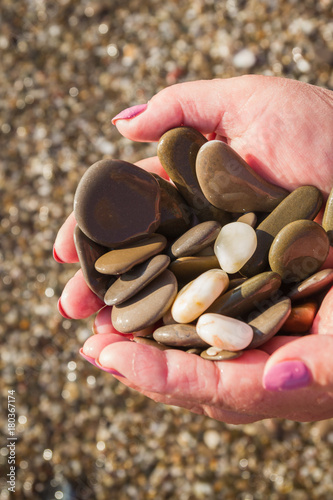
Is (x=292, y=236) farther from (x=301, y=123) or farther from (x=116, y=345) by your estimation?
(x=116, y=345)

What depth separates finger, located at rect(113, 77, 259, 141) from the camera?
66.6 inches

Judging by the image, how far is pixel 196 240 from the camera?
150 cm

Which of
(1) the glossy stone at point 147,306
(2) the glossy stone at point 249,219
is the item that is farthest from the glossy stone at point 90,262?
(2) the glossy stone at point 249,219

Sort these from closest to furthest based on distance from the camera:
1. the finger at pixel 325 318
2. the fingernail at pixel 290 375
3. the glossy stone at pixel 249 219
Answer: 1. the fingernail at pixel 290 375
2. the finger at pixel 325 318
3. the glossy stone at pixel 249 219

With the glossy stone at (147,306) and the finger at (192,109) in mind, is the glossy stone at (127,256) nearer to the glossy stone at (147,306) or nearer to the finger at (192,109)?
the glossy stone at (147,306)

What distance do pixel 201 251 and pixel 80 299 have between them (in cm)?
44

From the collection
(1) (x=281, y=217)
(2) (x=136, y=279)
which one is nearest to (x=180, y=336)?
(2) (x=136, y=279)

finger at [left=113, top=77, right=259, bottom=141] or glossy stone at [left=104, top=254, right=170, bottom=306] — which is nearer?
glossy stone at [left=104, top=254, right=170, bottom=306]

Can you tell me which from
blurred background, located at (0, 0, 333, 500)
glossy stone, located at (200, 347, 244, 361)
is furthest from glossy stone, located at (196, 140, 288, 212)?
blurred background, located at (0, 0, 333, 500)

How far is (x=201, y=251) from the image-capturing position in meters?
1.59

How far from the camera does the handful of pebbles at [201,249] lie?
4.60ft

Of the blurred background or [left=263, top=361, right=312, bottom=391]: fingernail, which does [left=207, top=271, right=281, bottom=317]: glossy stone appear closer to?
[left=263, top=361, right=312, bottom=391]: fingernail

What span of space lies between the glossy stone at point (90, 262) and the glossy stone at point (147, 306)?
0.12m

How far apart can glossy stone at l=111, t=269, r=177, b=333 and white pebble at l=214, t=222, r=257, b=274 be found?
170mm
